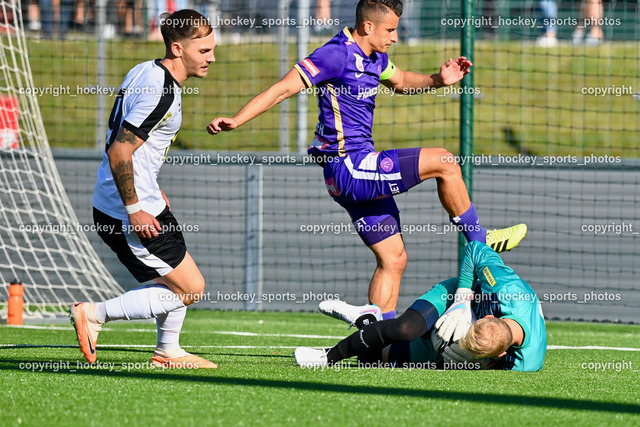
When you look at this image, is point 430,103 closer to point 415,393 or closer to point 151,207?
point 151,207

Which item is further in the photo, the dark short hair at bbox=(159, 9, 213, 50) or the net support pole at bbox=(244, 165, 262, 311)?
→ the net support pole at bbox=(244, 165, 262, 311)

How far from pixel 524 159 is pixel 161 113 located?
5614 mm

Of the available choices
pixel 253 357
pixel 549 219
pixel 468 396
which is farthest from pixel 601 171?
pixel 468 396

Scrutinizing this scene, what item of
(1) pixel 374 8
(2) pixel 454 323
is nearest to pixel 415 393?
(2) pixel 454 323

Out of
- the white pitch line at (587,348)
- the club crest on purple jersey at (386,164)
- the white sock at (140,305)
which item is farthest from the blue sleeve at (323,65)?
the white pitch line at (587,348)

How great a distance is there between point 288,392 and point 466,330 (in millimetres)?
1088

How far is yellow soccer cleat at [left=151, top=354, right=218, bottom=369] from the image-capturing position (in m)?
5.14

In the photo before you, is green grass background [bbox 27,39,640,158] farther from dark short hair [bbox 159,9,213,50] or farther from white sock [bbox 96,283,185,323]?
white sock [bbox 96,283,185,323]

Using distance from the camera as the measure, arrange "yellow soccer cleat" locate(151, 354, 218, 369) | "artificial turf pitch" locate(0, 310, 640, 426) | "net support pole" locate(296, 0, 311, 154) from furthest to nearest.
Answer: "net support pole" locate(296, 0, 311, 154) < "yellow soccer cleat" locate(151, 354, 218, 369) < "artificial turf pitch" locate(0, 310, 640, 426)

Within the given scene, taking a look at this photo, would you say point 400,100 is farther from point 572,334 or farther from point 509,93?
point 572,334

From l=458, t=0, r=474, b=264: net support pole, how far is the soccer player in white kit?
355 cm

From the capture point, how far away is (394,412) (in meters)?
3.77

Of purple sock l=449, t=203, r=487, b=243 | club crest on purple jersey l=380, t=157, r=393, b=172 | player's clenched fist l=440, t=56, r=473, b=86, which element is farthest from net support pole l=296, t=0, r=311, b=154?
purple sock l=449, t=203, r=487, b=243

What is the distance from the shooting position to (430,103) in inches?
554
